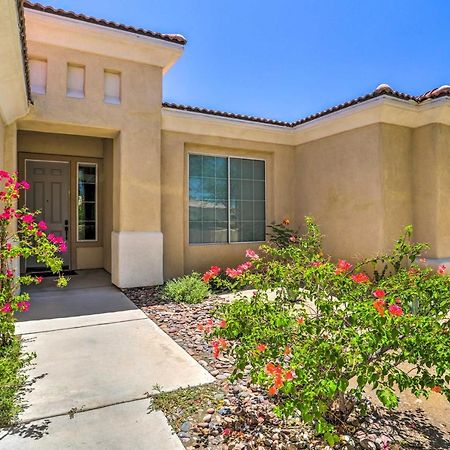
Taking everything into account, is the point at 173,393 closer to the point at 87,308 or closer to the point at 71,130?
the point at 87,308

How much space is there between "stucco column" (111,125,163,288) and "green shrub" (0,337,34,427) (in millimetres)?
3778

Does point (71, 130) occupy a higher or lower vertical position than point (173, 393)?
higher

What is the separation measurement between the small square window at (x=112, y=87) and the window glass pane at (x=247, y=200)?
142 inches

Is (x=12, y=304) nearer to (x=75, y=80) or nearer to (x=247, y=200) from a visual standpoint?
(x=75, y=80)

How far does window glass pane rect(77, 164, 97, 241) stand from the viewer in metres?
10.9

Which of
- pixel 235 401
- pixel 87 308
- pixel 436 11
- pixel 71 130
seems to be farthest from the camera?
pixel 436 11

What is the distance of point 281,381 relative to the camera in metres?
2.46

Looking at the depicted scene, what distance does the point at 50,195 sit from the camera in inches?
428

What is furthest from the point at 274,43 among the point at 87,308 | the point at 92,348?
the point at 92,348

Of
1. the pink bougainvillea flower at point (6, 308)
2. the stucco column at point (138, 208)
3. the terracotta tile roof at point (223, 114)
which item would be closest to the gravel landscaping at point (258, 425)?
the pink bougainvillea flower at point (6, 308)

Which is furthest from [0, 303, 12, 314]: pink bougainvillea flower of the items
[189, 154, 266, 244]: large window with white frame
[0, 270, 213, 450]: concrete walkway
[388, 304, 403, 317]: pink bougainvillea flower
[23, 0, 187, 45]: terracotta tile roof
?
[23, 0, 187, 45]: terracotta tile roof

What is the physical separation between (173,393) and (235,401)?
667 millimetres

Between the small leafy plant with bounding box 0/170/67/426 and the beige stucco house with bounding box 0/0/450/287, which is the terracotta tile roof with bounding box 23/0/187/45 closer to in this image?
the beige stucco house with bounding box 0/0/450/287

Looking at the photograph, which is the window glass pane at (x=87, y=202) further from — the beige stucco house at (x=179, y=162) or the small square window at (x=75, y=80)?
the small square window at (x=75, y=80)
